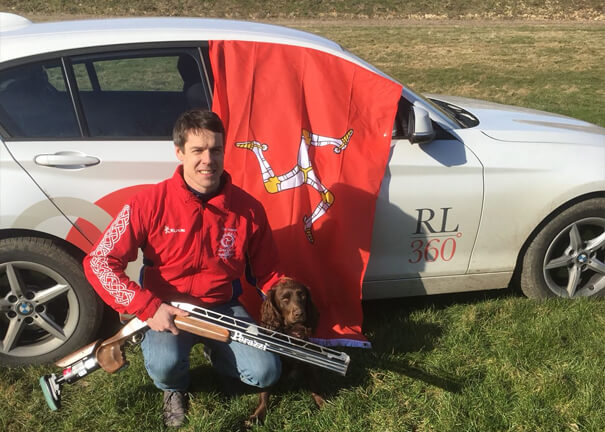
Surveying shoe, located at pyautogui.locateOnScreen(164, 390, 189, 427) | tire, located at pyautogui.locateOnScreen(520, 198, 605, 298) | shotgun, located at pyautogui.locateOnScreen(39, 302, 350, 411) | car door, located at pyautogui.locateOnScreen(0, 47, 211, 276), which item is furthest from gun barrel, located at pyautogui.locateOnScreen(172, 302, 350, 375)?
tire, located at pyautogui.locateOnScreen(520, 198, 605, 298)

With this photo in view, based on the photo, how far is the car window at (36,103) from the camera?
9.69 feet

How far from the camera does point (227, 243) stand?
110 inches

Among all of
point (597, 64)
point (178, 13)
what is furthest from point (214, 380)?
point (178, 13)

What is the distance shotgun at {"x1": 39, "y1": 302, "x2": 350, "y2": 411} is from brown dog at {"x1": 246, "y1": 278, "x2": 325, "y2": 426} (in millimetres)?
83

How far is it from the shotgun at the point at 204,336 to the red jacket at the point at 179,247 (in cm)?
17

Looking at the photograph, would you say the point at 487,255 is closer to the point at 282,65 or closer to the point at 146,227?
the point at 282,65

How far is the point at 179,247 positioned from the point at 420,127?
1479 millimetres

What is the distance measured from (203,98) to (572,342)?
8.43ft

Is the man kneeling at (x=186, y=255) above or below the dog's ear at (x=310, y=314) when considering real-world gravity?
above

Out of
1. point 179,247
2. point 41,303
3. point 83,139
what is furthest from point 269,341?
point 83,139

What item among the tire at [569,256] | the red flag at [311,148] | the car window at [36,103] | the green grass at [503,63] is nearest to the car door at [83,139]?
the car window at [36,103]

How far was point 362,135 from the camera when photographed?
336cm

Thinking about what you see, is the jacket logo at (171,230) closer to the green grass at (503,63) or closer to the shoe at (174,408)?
the shoe at (174,408)

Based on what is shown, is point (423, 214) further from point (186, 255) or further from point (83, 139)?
point (83, 139)
